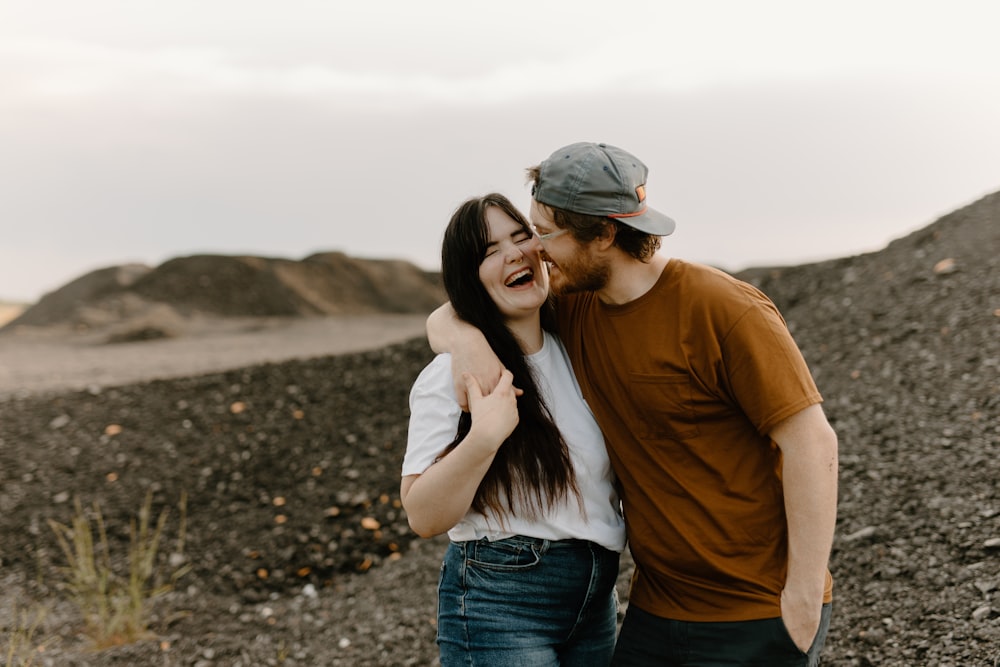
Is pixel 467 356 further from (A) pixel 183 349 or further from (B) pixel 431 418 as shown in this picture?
(A) pixel 183 349

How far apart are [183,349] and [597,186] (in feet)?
37.4

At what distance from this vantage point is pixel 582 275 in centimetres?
241

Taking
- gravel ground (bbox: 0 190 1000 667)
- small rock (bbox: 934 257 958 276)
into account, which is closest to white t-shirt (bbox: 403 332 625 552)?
gravel ground (bbox: 0 190 1000 667)

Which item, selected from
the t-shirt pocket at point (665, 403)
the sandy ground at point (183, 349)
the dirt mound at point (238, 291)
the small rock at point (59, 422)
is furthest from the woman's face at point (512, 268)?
the dirt mound at point (238, 291)

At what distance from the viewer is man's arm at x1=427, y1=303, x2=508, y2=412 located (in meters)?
2.34

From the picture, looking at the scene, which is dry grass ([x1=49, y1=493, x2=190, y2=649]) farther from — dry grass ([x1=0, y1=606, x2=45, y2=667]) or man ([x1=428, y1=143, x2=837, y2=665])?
man ([x1=428, y1=143, x2=837, y2=665])

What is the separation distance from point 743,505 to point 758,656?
0.37 metres

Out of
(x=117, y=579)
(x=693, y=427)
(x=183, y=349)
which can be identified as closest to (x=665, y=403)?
(x=693, y=427)

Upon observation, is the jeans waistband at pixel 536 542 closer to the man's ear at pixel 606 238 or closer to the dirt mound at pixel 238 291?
the man's ear at pixel 606 238

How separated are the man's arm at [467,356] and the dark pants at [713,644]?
2.41 feet

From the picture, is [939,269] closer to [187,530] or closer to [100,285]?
[187,530]

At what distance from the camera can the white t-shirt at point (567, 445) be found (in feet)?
7.60

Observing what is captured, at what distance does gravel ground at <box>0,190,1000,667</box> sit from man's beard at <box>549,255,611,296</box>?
7.48 feet

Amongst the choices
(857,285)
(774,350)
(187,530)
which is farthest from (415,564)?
(857,285)
